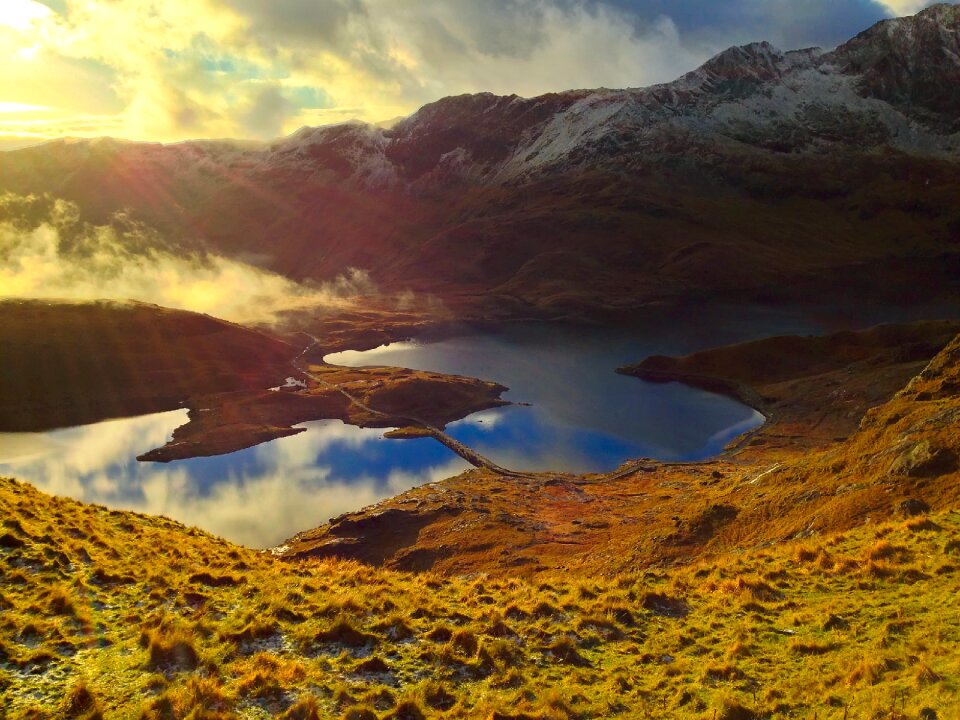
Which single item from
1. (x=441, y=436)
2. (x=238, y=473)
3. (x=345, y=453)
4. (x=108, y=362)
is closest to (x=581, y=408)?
(x=441, y=436)

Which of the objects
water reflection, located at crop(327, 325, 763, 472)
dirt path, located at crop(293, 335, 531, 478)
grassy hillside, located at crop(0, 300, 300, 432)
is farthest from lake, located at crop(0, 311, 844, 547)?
grassy hillside, located at crop(0, 300, 300, 432)

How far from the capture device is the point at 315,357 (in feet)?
454

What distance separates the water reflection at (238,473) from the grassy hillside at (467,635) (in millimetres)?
38876

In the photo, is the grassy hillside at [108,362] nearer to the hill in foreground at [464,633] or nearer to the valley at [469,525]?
the valley at [469,525]

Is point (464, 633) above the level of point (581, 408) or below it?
above

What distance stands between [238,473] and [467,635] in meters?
64.3

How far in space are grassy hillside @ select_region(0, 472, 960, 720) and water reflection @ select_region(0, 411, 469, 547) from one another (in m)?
38.9

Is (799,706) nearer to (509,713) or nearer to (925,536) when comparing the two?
(509,713)

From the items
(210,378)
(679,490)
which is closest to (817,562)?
(679,490)

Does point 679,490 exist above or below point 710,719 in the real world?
below

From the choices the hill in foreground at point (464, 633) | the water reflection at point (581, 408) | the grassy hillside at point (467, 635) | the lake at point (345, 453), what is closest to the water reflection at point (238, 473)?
the lake at point (345, 453)

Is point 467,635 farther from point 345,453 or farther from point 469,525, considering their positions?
point 345,453

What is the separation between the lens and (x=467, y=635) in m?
15.1

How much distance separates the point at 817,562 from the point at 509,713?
11214 millimetres
